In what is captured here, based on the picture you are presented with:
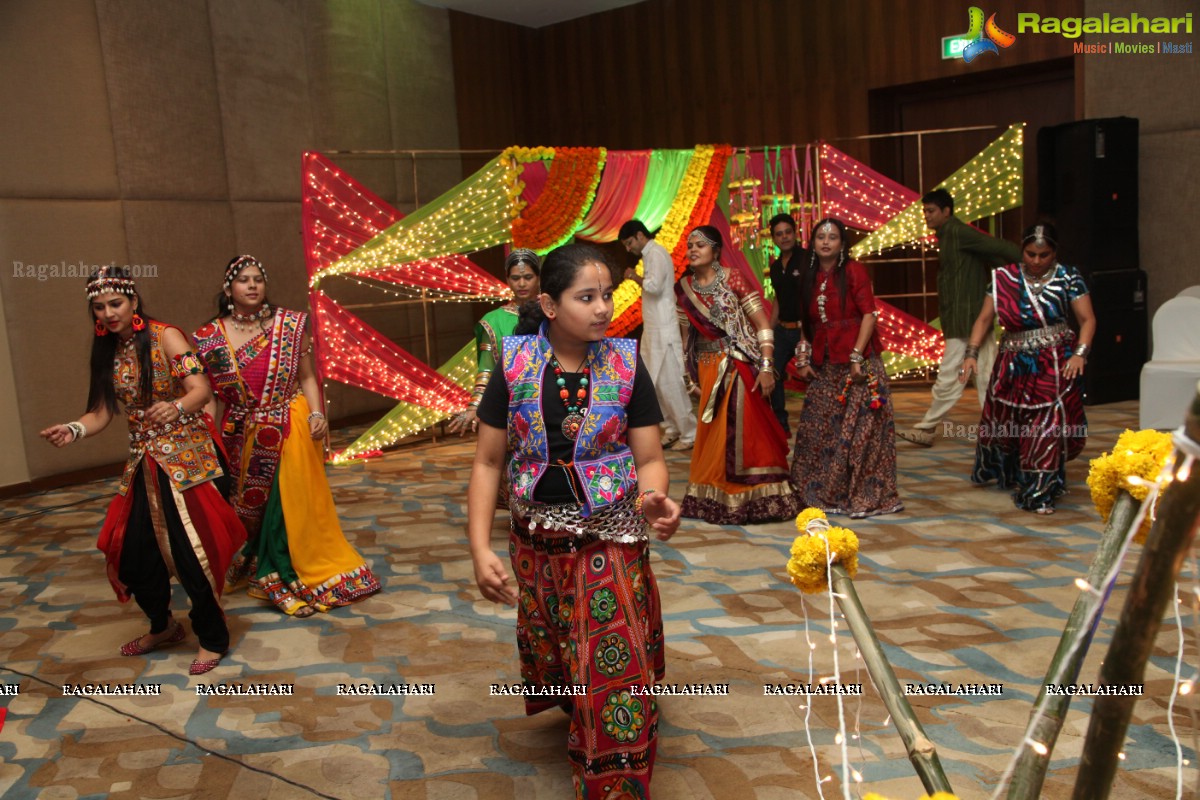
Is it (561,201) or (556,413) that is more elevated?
(561,201)

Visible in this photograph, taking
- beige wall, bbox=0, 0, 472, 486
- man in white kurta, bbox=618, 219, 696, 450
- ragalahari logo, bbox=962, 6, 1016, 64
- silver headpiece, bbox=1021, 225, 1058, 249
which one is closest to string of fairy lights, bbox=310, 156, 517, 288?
man in white kurta, bbox=618, 219, 696, 450

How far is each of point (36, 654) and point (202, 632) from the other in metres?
0.76

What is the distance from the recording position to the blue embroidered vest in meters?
2.28

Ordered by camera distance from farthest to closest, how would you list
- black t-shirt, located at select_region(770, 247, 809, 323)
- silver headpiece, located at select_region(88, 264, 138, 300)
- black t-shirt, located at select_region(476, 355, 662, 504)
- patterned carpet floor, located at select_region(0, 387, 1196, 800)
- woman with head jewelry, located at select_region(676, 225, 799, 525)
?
black t-shirt, located at select_region(770, 247, 809, 323), woman with head jewelry, located at select_region(676, 225, 799, 525), silver headpiece, located at select_region(88, 264, 138, 300), patterned carpet floor, located at select_region(0, 387, 1196, 800), black t-shirt, located at select_region(476, 355, 662, 504)

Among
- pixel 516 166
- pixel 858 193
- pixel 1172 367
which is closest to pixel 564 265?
pixel 1172 367

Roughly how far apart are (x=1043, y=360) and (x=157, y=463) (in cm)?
392

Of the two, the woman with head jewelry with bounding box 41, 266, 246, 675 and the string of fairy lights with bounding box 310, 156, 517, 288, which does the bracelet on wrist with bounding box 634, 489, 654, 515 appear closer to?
the woman with head jewelry with bounding box 41, 266, 246, 675

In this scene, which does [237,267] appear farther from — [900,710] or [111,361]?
[900,710]

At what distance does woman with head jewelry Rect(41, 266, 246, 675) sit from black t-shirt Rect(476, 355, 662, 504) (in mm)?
1543

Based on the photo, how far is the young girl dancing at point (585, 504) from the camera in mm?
2197

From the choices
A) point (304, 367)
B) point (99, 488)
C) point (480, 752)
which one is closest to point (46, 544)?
point (99, 488)

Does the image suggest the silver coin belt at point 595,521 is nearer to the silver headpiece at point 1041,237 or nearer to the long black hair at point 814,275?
the long black hair at point 814,275

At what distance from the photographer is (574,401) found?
7.57 feet

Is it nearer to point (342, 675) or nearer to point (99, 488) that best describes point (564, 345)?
point (342, 675)
